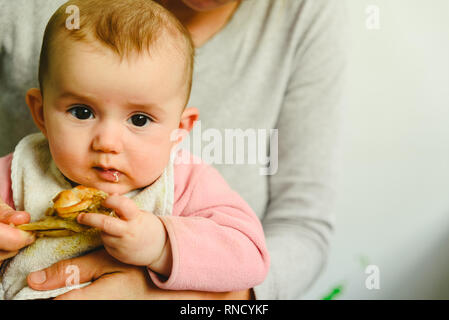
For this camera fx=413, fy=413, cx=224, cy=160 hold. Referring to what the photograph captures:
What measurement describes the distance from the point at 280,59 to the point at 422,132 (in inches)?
10.3

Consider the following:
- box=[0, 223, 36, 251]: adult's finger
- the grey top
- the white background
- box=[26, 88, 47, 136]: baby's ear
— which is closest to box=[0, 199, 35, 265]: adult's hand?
box=[0, 223, 36, 251]: adult's finger

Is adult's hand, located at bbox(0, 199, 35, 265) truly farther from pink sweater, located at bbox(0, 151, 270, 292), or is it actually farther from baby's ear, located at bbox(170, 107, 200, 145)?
baby's ear, located at bbox(170, 107, 200, 145)

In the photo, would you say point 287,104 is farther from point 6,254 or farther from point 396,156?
point 6,254

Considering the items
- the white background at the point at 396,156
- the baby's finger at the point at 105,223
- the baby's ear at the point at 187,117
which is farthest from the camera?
the white background at the point at 396,156

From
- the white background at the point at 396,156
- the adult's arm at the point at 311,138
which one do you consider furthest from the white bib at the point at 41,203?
the white background at the point at 396,156

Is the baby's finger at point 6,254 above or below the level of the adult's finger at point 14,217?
below

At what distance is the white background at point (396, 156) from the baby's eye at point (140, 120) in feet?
1.28

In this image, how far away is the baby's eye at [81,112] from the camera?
0.43 metres

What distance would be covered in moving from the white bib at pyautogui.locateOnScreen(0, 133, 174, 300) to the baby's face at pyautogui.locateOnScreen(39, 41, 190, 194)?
4 cm

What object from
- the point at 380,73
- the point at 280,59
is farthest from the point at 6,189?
the point at 380,73

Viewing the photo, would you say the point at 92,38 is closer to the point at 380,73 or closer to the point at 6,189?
the point at 6,189

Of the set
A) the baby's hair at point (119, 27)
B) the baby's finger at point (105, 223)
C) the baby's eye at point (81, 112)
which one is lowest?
the baby's finger at point (105, 223)

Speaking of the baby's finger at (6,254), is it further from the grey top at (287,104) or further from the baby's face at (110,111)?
the grey top at (287,104)

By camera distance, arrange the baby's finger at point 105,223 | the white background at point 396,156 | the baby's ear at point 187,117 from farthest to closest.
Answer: the white background at point 396,156, the baby's ear at point 187,117, the baby's finger at point 105,223
